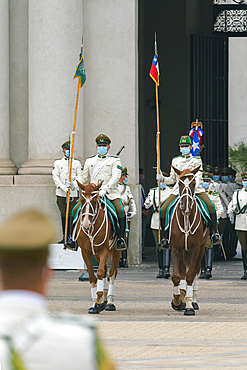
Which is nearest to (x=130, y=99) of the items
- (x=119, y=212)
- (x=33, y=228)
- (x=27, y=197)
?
(x=27, y=197)

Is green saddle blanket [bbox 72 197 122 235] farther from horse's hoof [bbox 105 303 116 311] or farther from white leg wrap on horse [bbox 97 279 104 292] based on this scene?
horse's hoof [bbox 105 303 116 311]

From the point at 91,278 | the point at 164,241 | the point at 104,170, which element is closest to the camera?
the point at 91,278

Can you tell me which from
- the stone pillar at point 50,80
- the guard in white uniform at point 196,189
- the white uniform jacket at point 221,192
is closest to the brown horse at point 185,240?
the guard in white uniform at point 196,189

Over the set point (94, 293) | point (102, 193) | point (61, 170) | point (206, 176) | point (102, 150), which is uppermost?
point (102, 150)

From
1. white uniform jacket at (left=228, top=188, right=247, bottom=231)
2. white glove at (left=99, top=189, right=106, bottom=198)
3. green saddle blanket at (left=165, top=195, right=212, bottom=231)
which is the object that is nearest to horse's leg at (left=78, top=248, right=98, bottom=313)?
white glove at (left=99, top=189, right=106, bottom=198)

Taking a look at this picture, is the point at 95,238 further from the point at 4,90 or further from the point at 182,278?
the point at 4,90

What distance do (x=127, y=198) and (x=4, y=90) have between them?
4142mm

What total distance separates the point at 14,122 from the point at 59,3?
10.3ft

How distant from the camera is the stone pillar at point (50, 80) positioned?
16547 millimetres

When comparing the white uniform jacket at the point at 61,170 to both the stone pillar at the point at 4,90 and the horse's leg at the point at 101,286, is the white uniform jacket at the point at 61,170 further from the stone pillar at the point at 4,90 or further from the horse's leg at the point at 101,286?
the horse's leg at the point at 101,286

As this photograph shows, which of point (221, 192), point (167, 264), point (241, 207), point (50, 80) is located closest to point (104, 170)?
point (167, 264)

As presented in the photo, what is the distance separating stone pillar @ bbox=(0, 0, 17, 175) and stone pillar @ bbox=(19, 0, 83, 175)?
591 mm

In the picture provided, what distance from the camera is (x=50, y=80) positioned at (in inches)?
652

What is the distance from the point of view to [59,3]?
16.7m
